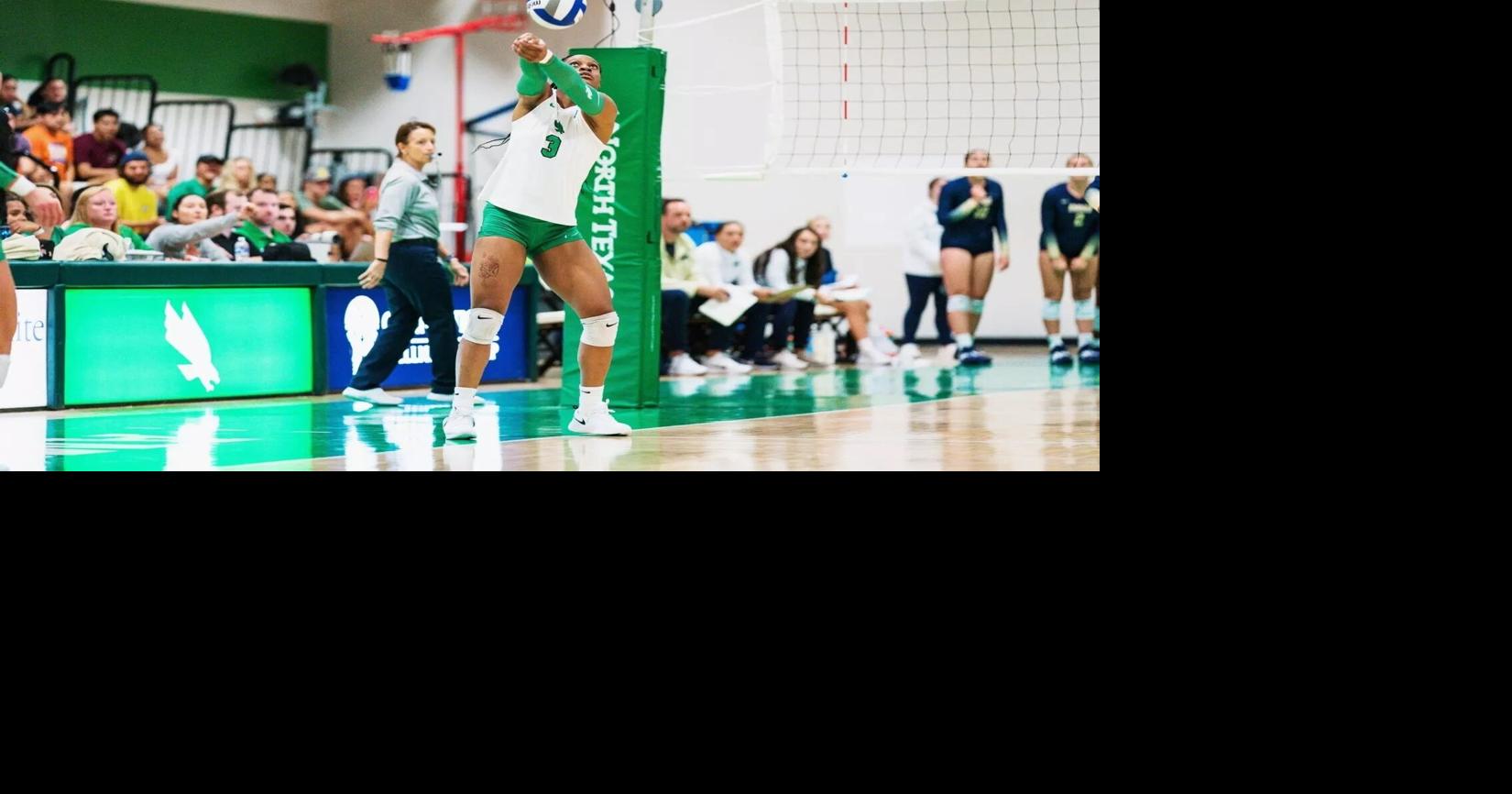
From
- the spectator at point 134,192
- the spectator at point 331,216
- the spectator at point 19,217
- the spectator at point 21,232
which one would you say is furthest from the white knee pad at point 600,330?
the spectator at point 331,216

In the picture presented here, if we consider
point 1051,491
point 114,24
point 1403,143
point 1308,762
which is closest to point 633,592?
point 1051,491

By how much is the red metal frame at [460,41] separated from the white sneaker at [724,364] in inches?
115

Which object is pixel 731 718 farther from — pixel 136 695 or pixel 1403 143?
pixel 1403 143

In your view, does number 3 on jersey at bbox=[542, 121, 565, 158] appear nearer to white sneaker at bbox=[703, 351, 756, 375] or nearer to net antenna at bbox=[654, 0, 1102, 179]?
white sneaker at bbox=[703, 351, 756, 375]

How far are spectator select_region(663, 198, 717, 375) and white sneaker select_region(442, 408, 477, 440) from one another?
17.0 ft

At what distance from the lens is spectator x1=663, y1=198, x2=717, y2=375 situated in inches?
467

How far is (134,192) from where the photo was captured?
11.2 meters

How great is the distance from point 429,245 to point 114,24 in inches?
279

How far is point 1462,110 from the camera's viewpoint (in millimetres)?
3373

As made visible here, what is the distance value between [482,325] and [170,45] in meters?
9.48

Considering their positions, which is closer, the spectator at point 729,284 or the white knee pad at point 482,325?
the white knee pad at point 482,325

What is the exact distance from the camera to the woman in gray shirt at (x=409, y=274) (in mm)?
8617

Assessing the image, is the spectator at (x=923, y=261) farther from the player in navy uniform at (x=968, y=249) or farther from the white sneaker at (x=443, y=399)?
the white sneaker at (x=443, y=399)

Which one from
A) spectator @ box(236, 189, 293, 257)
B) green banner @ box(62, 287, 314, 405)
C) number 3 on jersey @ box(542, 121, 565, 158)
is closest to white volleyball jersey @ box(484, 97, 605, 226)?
number 3 on jersey @ box(542, 121, 565, 158)
